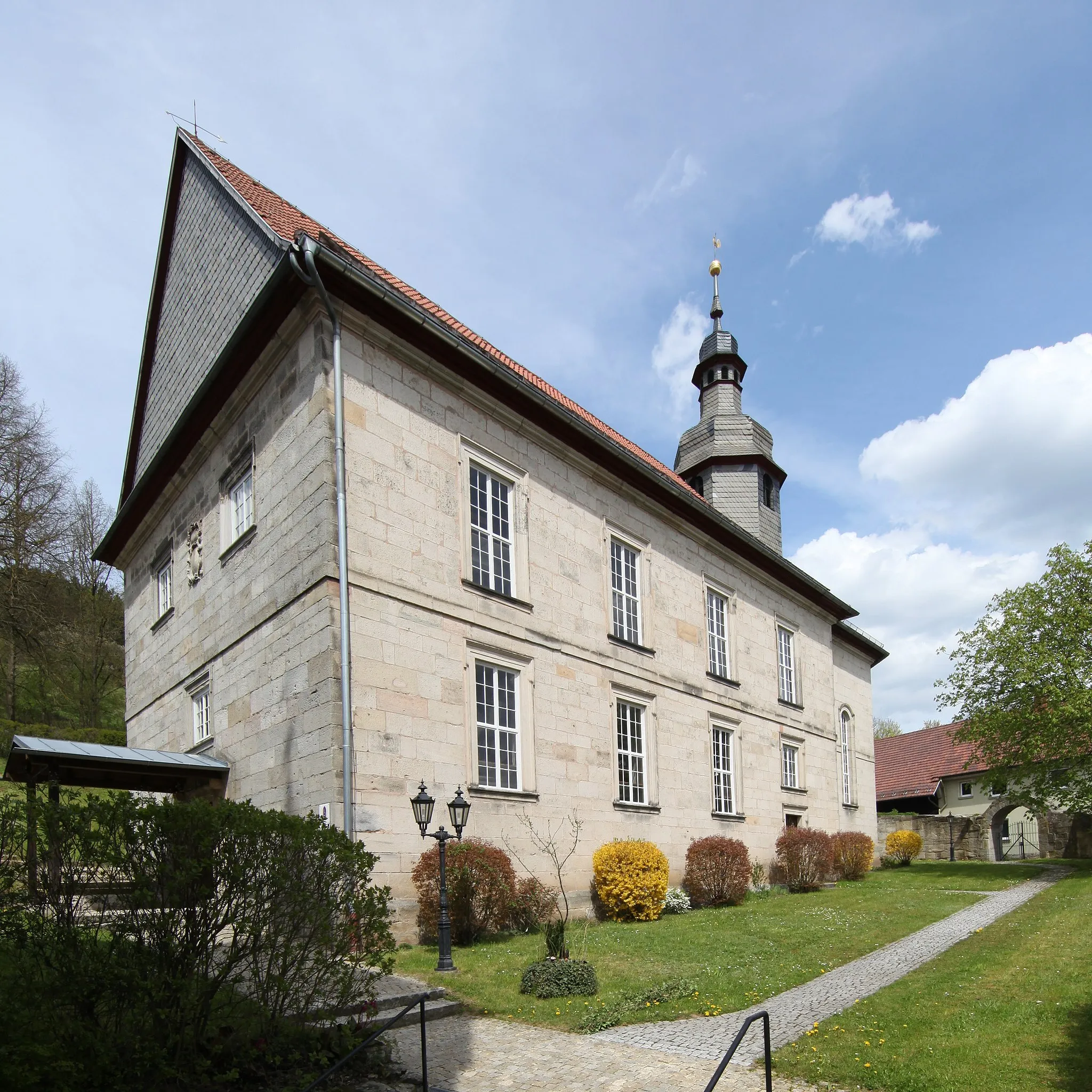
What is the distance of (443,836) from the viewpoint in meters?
9.80

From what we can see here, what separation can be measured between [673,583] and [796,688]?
297 inches

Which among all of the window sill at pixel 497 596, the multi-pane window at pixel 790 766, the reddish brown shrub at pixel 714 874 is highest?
the window sill at pixel 497 596

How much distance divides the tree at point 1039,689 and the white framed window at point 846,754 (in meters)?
3.88

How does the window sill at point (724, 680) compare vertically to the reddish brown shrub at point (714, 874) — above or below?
above

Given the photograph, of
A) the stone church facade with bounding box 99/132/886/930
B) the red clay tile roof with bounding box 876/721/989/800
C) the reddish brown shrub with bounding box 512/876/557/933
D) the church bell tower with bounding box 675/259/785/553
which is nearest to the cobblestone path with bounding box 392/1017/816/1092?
the stone church facade with bounding box 99/132/886/930

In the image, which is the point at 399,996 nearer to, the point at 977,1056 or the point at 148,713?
the point at 977,1056

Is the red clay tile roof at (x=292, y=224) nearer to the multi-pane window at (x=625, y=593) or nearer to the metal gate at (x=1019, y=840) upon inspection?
the multi-pane window at (x=625, y=593)

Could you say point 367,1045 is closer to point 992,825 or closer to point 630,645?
point 630,645

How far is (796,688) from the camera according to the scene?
24.6 m

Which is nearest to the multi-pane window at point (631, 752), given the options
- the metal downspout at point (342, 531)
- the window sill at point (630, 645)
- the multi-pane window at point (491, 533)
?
the window sill at point (630, 645)

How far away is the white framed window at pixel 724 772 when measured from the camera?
1948 centimetres

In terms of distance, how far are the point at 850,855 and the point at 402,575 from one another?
56.3ft

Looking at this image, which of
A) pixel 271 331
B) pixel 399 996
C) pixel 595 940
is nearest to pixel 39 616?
pixel 271 331

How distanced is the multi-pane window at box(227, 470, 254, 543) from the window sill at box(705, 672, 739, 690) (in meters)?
10.3
